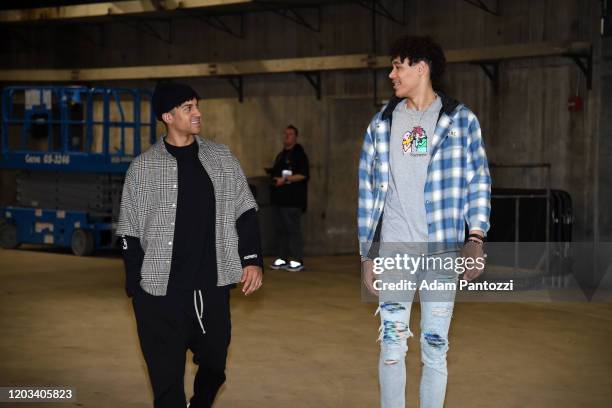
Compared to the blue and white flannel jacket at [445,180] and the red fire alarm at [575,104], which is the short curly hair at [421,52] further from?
the red fire alarm at [575,104]

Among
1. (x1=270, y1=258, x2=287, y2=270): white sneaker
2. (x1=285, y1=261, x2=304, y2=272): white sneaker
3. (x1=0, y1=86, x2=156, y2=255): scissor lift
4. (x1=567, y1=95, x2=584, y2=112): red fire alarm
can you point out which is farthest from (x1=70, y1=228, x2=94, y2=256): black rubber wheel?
(x1=567, y1=95, x2=584, y2=112): red fire alarm

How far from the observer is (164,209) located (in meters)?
4.27

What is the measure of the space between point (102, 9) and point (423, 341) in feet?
41.8

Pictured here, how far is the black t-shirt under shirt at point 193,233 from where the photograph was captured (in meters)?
4.27

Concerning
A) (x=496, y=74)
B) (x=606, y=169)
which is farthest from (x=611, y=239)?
(x=496, y=74)

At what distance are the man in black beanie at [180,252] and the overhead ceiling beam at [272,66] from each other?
25.1 ft

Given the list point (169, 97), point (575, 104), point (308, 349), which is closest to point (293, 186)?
point (575, 104)

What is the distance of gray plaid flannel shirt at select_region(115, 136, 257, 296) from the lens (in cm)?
424

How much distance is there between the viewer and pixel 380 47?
14164 mm

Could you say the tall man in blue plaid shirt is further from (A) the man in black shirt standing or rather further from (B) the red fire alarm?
(A) the man in black shirt standing

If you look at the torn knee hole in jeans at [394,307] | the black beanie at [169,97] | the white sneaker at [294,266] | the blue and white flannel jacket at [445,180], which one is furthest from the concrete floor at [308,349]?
the black beanie at [169,97]

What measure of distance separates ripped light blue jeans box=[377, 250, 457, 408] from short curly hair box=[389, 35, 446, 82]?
34.5 inches

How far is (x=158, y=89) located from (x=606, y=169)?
735 centimetres

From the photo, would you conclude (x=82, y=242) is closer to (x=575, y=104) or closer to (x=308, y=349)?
(x=575, y=104)
